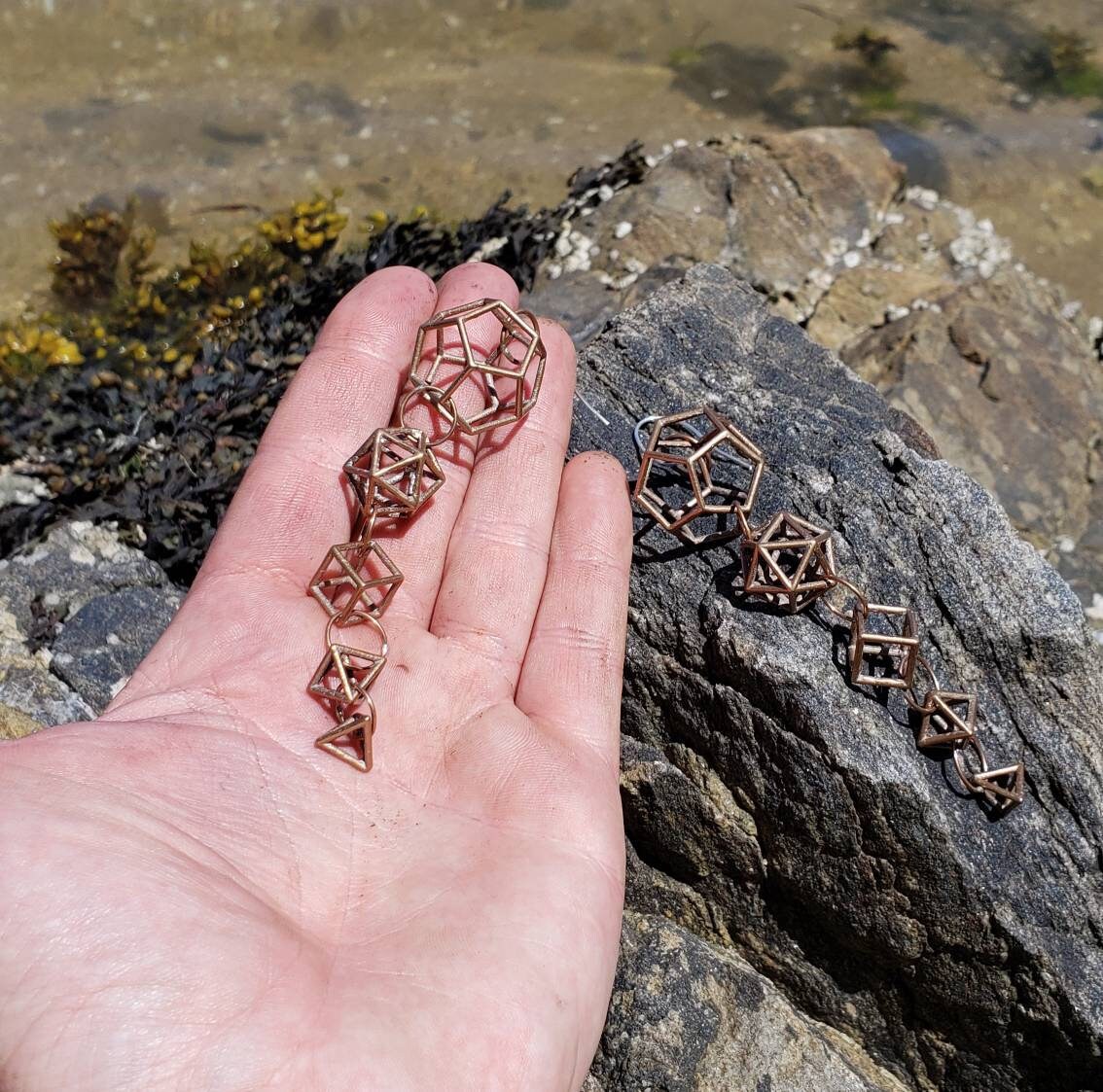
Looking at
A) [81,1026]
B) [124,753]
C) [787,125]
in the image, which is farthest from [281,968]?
[787,125]

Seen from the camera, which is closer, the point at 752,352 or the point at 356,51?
the point at 752,352

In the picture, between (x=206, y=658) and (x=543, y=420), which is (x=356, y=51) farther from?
(x=206, y=658)

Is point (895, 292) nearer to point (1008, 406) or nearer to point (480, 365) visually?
point (1008, 406)

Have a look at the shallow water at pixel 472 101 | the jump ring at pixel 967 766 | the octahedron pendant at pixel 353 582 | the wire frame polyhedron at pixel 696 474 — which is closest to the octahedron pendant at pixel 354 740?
the octahedron pendant at pixel 353 582

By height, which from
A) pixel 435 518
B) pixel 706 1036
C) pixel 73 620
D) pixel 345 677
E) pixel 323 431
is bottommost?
pixel 73 620

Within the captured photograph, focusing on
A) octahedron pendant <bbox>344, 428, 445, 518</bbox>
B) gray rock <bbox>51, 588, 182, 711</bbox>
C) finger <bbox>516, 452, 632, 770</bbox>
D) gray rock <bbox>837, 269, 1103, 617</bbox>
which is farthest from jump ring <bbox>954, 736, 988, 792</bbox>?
gray rock <bbox>51, 588, 182, 711</bbox>

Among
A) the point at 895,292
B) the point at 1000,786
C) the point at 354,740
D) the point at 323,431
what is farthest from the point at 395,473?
the point at 895,292
